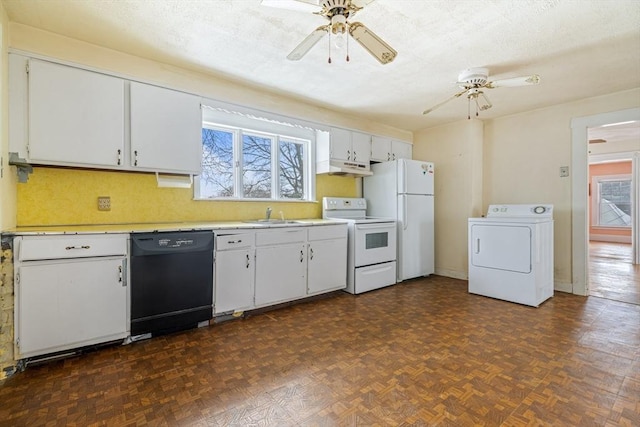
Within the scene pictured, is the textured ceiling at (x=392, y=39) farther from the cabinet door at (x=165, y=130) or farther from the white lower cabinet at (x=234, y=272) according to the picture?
the white lower cabinet at (x=234, y=272)

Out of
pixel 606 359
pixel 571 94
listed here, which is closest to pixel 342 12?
pixel 606 359

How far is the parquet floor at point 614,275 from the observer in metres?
3.80

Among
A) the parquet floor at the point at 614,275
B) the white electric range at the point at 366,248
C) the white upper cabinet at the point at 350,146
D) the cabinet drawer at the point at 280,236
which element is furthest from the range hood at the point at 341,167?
the parquet floor at the point at 614,275

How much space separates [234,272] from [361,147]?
2630mm

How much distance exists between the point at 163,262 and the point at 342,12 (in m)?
2.29

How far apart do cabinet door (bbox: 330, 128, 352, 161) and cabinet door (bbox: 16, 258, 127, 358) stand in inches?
111

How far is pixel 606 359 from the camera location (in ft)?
7.23

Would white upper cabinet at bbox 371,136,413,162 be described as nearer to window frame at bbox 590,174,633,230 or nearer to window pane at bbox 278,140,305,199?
window pane at bbox 278,140,305,199

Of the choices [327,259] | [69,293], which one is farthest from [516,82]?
[69,293]

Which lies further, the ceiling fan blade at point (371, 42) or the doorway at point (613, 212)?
the doorway at point (613, 212)

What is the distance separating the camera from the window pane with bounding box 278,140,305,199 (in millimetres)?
4125

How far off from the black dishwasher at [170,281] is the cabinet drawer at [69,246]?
4.7 inches

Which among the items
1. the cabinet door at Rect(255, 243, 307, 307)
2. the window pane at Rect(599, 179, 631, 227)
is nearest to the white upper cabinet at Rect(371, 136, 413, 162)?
the cabinet door at Rect(255, 243, 307, 307)

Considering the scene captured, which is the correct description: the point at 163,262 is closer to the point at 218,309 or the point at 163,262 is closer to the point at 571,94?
the point at 218,309
